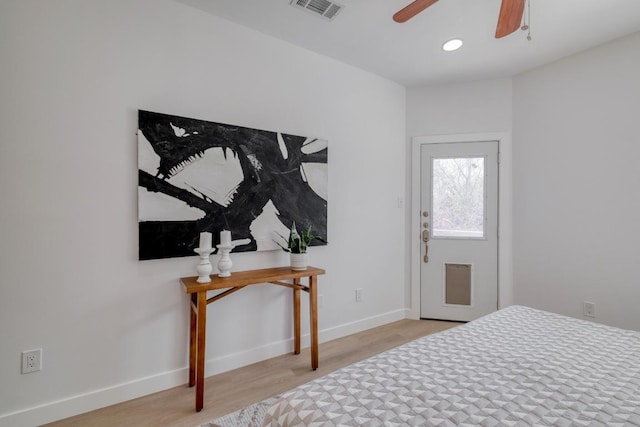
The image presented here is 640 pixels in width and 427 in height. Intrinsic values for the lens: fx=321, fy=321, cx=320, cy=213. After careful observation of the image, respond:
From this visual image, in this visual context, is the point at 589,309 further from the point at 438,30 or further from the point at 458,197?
the point at 438,30

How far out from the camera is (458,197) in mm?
3545

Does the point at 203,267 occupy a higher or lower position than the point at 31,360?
higher

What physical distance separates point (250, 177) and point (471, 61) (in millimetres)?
2360

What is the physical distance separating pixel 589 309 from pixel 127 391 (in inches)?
146

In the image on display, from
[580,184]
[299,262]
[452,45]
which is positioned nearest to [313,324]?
[299,262]

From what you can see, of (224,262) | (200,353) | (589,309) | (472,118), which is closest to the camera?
(200,353)

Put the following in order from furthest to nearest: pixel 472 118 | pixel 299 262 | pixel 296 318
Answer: pixel 472 118 → pixel 296 318 → pixel 299 262

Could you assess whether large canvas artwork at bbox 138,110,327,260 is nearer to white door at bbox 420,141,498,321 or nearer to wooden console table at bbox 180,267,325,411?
wooden console table at bbox 180,267,325,411

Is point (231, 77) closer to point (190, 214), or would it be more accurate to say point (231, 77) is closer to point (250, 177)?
point (250, 177)

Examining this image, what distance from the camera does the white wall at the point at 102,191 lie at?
68.5 inches

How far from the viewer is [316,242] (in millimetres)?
2930

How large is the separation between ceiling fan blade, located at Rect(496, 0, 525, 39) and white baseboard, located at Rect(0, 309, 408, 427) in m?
2.65

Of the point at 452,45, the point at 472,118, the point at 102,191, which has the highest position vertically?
the point at 452,45

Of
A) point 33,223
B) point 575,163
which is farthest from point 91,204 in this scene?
point 575,163
